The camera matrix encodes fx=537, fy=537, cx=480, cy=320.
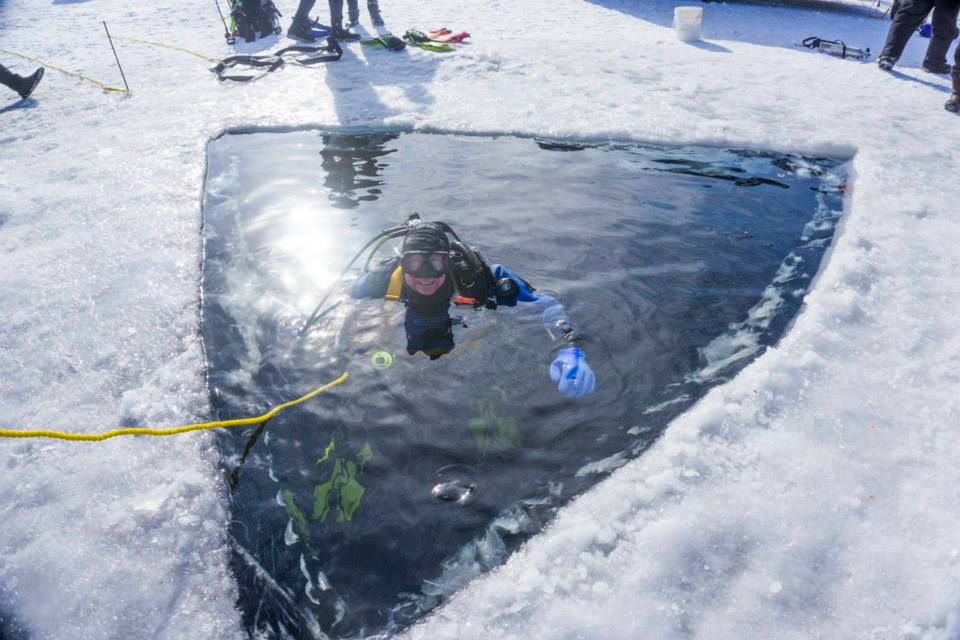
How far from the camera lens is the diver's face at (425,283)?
3.66 metres

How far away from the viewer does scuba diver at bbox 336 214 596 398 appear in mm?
3588

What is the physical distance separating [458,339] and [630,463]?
4.90 ft

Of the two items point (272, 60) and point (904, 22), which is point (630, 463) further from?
point (904, 22)

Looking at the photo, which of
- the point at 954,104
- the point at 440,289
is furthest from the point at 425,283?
the point at 954,104

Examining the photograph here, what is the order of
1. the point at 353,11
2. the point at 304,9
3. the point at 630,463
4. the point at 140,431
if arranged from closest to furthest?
1. the point at 630,463
2. the point at 140,431
3. the point at 304,9
4. the point at 353,11

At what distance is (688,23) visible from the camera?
1085 cm

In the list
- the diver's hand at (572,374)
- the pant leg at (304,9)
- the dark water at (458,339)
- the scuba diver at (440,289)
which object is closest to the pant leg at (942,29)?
the dark water at (458,339)

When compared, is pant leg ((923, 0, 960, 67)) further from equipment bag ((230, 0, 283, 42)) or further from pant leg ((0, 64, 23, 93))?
pant leg ((0, 64, 23, 93))

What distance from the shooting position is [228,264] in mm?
4484

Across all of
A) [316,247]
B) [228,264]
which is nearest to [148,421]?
[228,264]

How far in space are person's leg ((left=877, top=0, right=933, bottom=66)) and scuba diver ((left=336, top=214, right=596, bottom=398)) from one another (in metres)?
9.49

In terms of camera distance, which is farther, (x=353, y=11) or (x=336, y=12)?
(x=353, y=11)

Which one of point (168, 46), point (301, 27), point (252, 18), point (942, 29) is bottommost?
point (168, 46)

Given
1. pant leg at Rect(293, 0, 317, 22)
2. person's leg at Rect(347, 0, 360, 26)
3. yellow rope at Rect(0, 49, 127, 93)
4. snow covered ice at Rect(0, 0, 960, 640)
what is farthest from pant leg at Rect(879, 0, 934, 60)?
yellow rope at Rect(0, 49, 127, 93)
